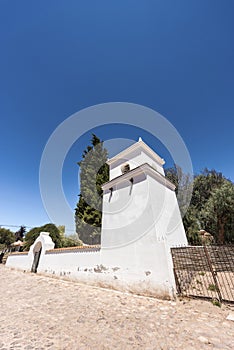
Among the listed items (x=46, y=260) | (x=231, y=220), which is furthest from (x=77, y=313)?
(x=231, y=220)

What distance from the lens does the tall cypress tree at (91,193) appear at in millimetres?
12613

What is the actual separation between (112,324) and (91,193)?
10697 millimetres

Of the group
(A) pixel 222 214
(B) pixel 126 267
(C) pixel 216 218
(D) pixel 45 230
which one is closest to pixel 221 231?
(C) pixel 216 218

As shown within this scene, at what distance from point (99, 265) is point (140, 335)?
4.09 meters

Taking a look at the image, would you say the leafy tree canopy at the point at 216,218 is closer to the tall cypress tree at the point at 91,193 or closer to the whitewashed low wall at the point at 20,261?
the tall cypress tree at the point at 91,193

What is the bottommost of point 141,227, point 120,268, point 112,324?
point 112,324

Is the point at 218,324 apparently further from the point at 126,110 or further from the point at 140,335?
the point at 126,110

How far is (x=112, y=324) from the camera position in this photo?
3346 millimetres

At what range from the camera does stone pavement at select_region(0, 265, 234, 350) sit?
2672 millimetres

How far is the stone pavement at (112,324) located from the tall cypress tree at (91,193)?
747 cm

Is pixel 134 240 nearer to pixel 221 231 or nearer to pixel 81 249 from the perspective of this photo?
pixel 81 249

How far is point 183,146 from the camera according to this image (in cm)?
1023

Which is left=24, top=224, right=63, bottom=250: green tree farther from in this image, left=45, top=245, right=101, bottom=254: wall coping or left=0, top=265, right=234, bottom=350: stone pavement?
left=0, top=265, right=234, bottom=350: stone pavement

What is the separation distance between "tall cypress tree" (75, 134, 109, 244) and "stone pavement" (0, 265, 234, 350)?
7.47 metres
